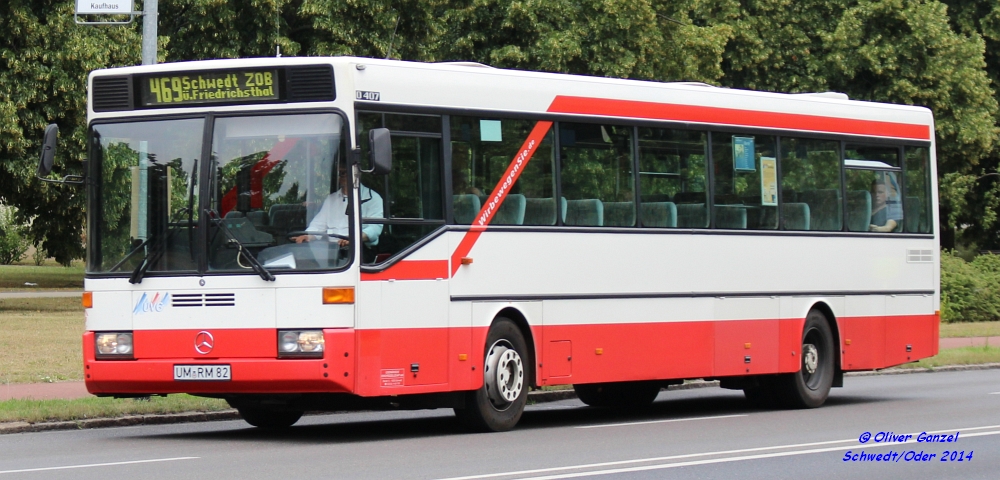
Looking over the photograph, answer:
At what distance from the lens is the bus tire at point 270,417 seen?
551 inches

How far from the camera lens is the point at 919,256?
18.8m

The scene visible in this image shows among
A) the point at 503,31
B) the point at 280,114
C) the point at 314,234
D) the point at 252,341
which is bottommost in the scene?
the point at 252,341

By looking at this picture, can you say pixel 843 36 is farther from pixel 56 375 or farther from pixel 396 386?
pixel 396 386

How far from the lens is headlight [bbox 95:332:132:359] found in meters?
12.5

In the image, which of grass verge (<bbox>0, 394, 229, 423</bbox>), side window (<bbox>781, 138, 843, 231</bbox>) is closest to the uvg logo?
grass verge (<bbox>0, 394, 229, 423</bbox>)

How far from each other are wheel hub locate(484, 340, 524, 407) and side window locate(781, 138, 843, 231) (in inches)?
179

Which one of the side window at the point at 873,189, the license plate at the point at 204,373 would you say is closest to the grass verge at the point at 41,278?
the side window at the point at 873,189

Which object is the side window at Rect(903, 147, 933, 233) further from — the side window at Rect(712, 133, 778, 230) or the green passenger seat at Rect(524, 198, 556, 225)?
the green passenger seat at Rect(524, 198, 556, 225)

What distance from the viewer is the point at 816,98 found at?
1769 cm

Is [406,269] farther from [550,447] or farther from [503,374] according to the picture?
[550,447]

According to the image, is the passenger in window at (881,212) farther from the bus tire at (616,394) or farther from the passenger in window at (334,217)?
the passenger in window at (334,217)

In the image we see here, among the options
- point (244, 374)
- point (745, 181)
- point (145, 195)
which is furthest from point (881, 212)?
point (145, 195)

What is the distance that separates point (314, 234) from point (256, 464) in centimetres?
220

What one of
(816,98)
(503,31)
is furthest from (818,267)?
(503,31)
